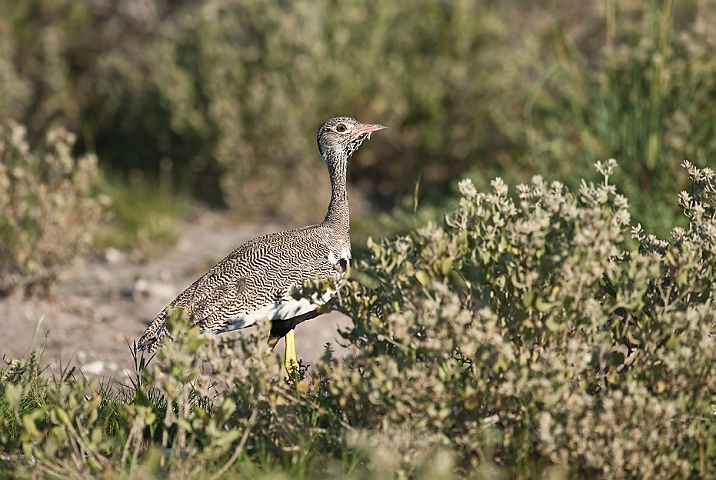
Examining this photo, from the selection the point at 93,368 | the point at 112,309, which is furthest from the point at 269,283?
the point at 112,309

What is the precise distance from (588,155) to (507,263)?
3.20m

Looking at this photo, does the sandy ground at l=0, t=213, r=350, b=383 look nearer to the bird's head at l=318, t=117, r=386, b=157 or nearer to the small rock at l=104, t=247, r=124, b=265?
the small rock at l=104, t=247, r=124, b=265

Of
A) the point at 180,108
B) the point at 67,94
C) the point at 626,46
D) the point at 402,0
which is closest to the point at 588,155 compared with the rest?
the point at 626,46

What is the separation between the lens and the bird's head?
4555mm

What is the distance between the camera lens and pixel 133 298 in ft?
19.4

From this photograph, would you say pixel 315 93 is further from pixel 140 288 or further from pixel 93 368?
pixel 93 368

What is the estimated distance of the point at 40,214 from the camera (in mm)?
Result: 5547

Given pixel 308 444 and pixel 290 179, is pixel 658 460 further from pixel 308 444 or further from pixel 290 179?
pixel 290 179

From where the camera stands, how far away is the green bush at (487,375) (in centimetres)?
261

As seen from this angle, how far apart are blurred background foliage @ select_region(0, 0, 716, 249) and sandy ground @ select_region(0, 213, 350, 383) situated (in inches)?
31.1

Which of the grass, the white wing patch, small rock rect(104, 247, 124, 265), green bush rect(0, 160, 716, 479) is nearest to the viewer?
green bush rect(0, 160, 716, 479)

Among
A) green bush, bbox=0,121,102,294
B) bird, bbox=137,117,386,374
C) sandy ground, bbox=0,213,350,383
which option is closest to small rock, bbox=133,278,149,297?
sandy ground, bbox=0,213,350,383

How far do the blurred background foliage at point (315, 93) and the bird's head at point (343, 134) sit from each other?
1.63 meters

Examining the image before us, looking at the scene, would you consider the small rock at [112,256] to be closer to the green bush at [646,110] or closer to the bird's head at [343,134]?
the bird's head at [343,134]
